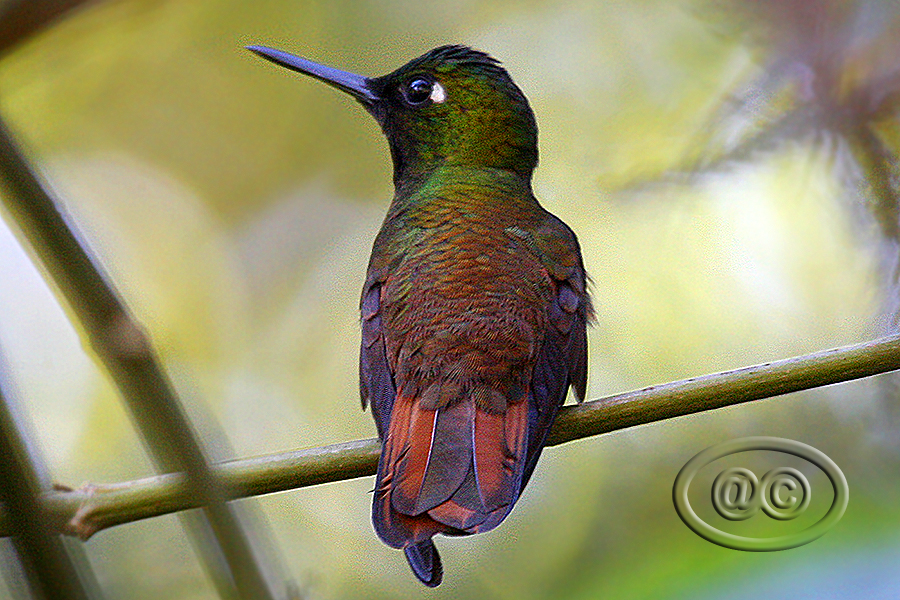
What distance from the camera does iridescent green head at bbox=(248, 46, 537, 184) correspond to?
2.51m

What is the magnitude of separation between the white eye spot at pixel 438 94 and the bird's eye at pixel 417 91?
15mm

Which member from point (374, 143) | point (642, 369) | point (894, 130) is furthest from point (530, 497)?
point (894, 130)

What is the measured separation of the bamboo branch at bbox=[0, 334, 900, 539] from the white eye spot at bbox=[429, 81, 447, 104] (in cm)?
108

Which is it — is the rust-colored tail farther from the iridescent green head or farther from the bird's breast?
the iridescent green head

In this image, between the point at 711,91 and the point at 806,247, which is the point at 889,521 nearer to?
the point at 806,247

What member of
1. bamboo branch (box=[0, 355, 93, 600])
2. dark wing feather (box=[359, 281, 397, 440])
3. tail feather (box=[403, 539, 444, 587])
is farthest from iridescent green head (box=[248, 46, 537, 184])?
bamboo branch (box=[0, 355, 93, 600])

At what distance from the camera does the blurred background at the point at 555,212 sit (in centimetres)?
214

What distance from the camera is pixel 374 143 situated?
3.73 metres

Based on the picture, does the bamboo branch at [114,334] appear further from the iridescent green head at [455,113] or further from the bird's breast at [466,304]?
the iridescent green head at [455,113]

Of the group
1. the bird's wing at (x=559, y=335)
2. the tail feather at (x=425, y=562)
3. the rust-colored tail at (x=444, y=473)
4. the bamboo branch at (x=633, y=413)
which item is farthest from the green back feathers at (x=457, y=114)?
the tail feather at (x=425, y=562)

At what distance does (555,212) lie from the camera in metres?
3.22

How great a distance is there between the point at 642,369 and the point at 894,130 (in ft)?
4.70

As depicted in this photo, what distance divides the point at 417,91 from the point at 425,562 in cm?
134

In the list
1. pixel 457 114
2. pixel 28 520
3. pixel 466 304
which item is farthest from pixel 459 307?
pixel 28 520
